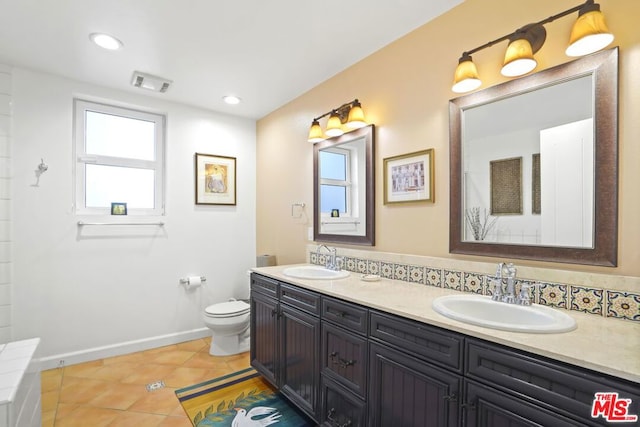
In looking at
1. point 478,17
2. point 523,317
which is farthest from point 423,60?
point 523,317

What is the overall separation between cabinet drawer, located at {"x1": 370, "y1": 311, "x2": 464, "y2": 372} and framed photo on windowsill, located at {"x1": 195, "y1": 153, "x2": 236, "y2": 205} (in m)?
2.52

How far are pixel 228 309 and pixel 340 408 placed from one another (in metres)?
1.58

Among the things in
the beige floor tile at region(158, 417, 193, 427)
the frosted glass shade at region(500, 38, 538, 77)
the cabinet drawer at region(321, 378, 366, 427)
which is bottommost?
the beige floor tile at region(158, 417, 193, 427)

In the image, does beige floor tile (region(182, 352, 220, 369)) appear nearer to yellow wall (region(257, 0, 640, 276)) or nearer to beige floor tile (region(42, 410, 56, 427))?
beige floor tile (region(42, 410, 56, 427))

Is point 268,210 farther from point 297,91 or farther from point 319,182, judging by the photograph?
point 297,91

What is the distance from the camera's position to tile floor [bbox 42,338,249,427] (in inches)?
79.4

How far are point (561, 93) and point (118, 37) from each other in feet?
8.47

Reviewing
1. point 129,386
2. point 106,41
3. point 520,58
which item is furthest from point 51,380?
point 520,58

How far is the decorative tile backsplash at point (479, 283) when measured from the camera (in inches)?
48.9

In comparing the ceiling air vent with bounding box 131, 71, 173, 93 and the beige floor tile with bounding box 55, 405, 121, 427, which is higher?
the ceiling air vent with bounding box 131, 71, 173, 93

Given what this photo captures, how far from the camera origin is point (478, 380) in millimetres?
1107

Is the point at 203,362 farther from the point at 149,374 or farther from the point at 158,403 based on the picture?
the point at 158,403

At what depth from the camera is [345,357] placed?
1.65m

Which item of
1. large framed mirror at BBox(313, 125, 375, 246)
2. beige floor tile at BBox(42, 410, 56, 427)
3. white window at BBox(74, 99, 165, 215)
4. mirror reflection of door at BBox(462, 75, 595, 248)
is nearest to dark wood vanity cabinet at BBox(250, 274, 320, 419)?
large framed mirror at BBox(313, 125, 375, 246)
